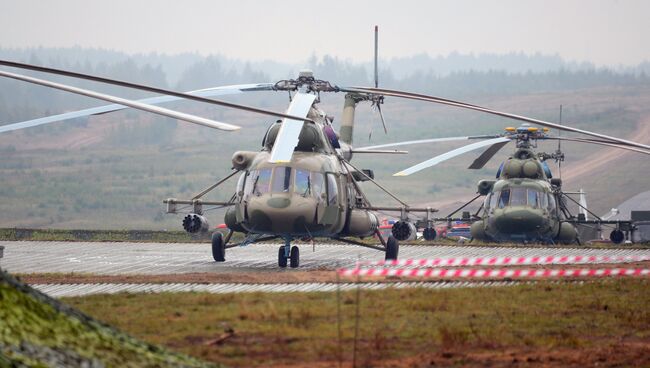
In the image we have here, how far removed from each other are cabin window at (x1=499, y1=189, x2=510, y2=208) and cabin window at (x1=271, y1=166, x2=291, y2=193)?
1414 cm

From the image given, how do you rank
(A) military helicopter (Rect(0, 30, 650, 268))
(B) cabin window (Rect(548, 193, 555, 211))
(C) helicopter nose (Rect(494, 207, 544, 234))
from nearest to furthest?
(A) military helicopter (Rect(0, 30, 650, 268)) < (C) helicopter nose (Rect(494, 207, 544, 234)) < (B) cabin window (Rect(548, 193, 555, 211))

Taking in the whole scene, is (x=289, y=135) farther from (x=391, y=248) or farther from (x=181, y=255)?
(x=181, y=255)

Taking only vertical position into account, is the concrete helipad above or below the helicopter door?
below

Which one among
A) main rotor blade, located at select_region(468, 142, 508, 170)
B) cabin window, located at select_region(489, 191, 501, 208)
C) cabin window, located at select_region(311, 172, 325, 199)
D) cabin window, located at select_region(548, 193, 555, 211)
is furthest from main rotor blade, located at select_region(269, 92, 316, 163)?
cabin window, located at select_region(548, 193, 555, 211)

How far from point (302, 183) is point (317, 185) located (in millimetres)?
383

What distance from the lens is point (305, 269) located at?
2452cm

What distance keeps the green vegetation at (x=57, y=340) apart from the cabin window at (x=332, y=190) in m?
14.4

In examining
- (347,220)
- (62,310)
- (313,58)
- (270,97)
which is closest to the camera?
(62,310)

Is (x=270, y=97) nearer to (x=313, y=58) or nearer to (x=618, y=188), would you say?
(x=313, y=58)

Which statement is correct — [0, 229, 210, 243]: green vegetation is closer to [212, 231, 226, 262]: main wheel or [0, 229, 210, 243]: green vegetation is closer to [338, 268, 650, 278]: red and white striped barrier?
[212, 231, 226, 262]: main wheel

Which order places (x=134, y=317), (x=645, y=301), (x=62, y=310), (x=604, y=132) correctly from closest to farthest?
(x=62, y=310)
(x=134, y=317)
(x=645, y=301)
(x=604, y=132)

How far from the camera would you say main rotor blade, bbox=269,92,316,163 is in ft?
68.8

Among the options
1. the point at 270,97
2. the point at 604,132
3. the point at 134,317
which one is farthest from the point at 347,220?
the point at 270,97

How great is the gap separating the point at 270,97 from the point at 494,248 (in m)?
129
